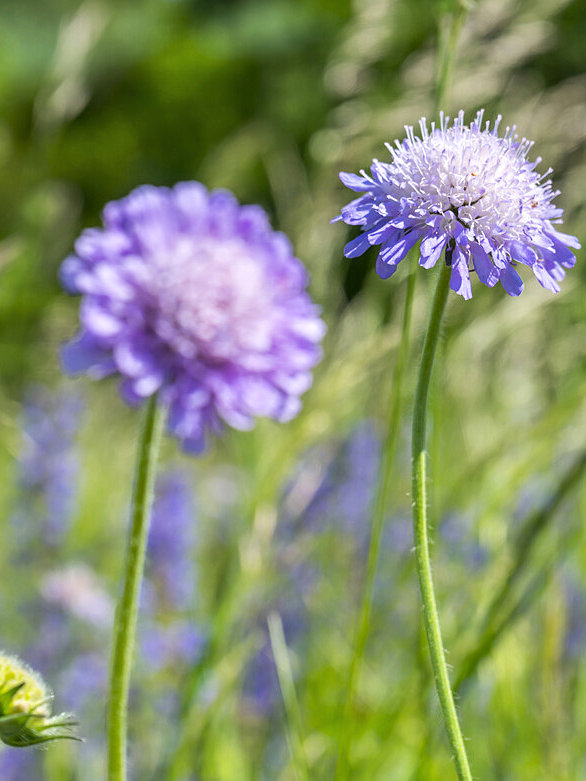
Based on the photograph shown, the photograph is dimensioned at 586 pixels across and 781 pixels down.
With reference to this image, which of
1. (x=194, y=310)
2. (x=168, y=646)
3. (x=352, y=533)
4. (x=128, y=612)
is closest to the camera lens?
(x=128, y=612)

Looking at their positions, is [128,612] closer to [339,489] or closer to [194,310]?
[194,310]

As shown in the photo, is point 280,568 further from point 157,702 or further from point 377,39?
point 377,39

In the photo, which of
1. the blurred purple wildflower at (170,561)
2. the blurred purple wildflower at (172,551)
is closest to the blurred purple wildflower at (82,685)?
the blurred purple wildflower at (170,561)

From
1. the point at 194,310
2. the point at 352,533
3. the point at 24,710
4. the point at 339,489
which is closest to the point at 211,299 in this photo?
the point at 194,310

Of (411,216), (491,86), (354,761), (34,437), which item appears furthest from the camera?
(34,437)

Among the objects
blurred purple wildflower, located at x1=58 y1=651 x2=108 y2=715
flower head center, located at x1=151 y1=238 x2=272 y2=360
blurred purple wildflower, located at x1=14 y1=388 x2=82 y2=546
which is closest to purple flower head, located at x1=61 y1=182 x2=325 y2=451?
flower head center, located at x1=151 y1=238 x2=272 y2=360

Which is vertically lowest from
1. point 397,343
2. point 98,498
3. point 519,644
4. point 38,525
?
point 519,644

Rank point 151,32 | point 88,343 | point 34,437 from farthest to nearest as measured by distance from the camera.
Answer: point 151,32 < point 34,437 < point 88,343

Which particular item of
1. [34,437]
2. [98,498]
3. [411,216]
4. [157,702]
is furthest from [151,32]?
[411,216]
